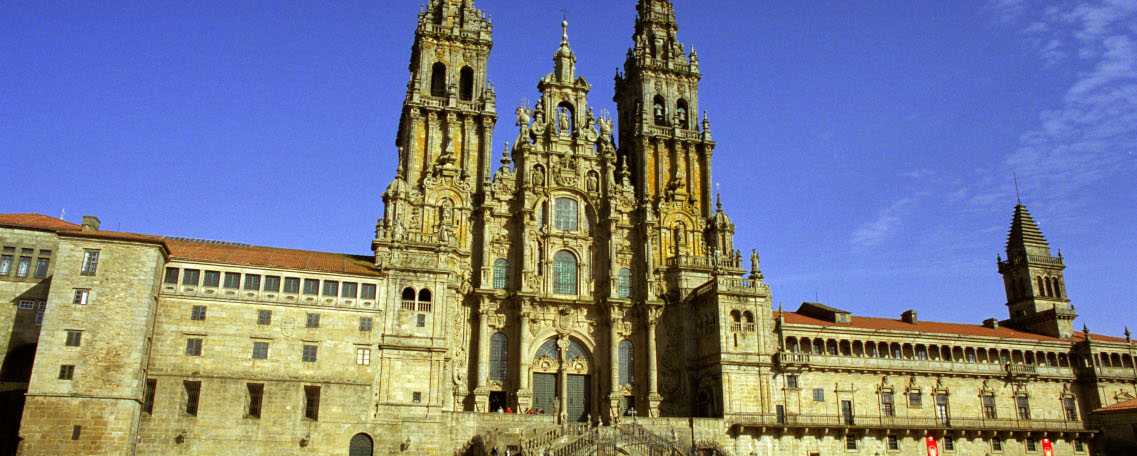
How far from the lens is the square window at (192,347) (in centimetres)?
4878

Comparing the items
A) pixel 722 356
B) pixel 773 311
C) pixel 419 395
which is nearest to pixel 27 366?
pixel 419 395

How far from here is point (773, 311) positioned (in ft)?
214

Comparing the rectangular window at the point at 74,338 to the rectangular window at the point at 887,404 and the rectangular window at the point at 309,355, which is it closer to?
the rectangular window at the point at 309,355

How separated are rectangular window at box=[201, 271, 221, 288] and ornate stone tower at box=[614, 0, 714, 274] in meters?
30.5

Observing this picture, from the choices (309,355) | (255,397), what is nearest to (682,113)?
(309,355)

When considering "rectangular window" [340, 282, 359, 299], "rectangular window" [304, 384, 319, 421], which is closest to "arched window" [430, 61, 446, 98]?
"rectangular window" [340, 282, 359, 299]

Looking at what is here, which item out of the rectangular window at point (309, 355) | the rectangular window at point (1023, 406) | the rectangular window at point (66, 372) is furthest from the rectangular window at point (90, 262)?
the rectangular window at point (1023, 406)

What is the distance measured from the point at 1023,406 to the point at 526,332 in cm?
3942

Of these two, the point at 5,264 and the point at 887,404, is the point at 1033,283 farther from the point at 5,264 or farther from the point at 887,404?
the point at 5,264

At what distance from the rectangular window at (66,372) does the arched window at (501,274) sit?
27.8m

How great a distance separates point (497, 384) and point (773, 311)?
21.2 metres

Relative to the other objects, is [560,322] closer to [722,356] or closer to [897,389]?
[722,356]

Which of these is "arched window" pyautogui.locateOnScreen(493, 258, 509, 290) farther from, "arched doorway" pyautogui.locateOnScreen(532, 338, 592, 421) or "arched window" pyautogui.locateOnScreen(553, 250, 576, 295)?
"arched doorway" pyautogui.locateOnScreen(532, 338, 592, 421)

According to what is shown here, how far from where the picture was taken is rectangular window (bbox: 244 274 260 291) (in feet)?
168
